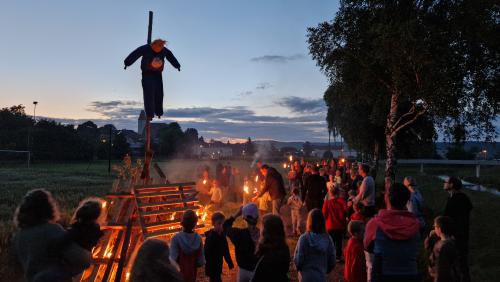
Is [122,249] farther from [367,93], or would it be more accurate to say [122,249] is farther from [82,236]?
[367,93]

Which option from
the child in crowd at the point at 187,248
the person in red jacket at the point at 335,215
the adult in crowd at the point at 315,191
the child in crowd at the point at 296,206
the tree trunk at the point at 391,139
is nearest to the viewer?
the child in crowd at the point at 187,248

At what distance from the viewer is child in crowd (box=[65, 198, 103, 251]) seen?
3.89 meters

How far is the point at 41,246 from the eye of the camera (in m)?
3.73

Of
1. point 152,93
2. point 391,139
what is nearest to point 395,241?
point 152,93

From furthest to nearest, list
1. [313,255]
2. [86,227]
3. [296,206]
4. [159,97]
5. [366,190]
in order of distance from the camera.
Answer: [296,206] → [366,190] → [159,97] → [313,255] → [86,227]

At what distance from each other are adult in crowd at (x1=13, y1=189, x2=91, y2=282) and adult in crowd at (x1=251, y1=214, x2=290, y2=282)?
66.9 inches

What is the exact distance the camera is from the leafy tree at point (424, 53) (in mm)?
15078

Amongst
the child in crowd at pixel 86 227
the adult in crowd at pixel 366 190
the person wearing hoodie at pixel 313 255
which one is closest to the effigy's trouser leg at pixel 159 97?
the adult in crowd at pixel 366 190

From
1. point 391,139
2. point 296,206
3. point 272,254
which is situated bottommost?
point 296,206

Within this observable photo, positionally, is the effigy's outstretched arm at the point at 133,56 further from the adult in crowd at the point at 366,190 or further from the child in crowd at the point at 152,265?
the child in crowd at the point at 152,265

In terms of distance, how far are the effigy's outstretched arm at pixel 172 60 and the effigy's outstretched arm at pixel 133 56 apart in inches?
25.6

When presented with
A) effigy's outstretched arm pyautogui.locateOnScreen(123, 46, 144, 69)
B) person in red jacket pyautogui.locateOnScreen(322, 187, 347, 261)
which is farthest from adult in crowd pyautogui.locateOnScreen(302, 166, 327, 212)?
effigy's outstretched arm pyautogui.locateOnScreen(123, 46, 144, 69)

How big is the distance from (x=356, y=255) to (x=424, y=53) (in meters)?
11.0

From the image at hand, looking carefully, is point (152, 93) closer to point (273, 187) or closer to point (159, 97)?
point (159, 97)
